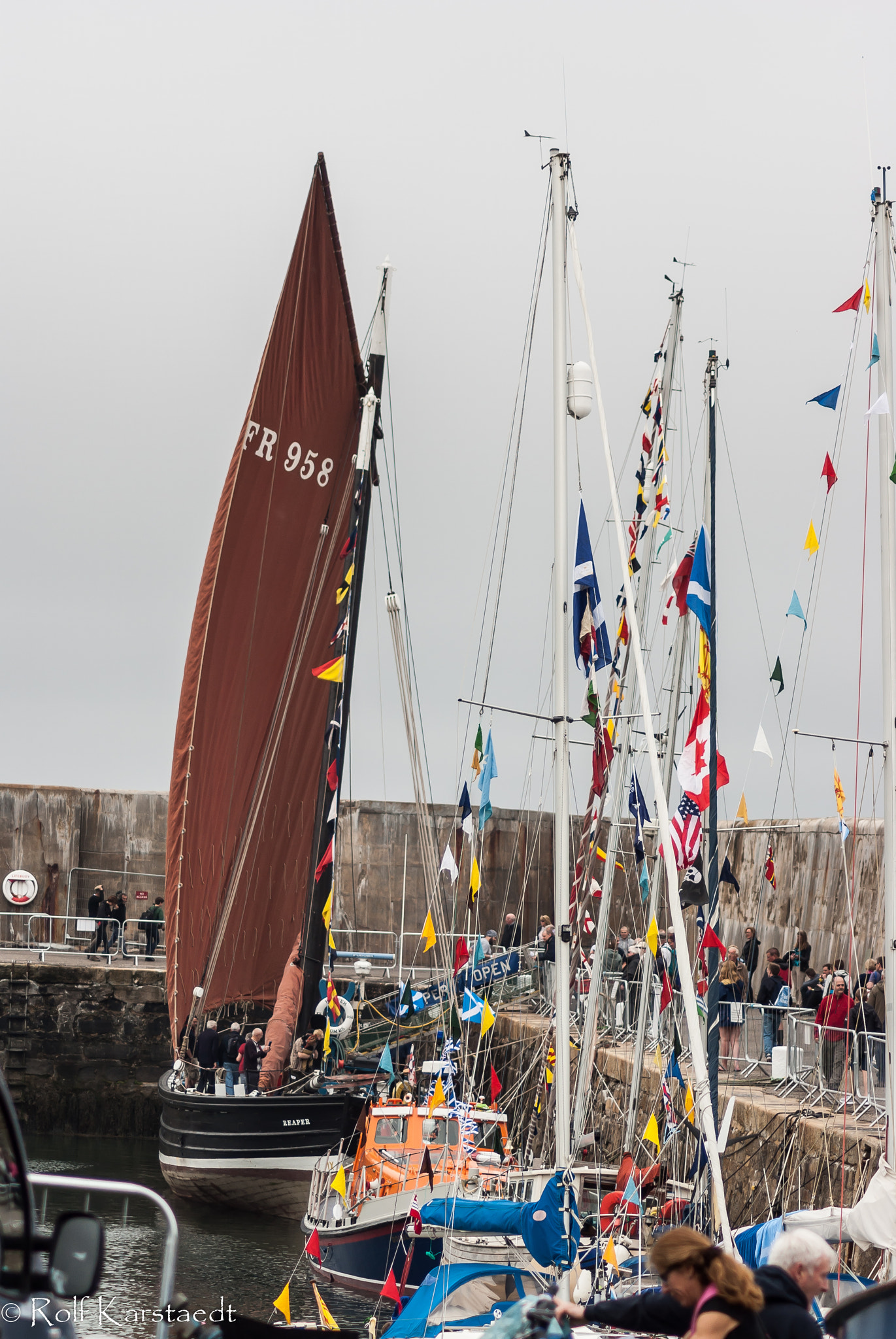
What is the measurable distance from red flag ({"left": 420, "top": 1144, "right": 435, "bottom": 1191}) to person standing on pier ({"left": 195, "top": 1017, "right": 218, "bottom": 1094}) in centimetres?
483

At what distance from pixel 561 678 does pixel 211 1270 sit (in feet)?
32.3

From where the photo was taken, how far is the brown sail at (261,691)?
2053cm

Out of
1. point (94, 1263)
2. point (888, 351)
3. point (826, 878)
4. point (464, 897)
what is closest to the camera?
point (94, 1263)

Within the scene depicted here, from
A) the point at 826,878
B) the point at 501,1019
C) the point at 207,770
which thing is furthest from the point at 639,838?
the point at 501,1019

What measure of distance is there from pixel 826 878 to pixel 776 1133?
23.7 feet

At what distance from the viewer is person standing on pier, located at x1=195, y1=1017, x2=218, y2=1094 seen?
60.9ft

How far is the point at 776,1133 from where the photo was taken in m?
13.1

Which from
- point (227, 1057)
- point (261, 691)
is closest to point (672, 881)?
point (227, 1057)

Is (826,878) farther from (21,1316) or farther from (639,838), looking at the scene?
(21,1316)

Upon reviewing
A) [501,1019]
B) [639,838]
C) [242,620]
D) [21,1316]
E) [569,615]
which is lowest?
[501,1019]

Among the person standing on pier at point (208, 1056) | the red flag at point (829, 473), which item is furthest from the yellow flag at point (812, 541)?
the person standing on pier at point (208, 1056)

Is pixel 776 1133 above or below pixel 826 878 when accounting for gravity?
below

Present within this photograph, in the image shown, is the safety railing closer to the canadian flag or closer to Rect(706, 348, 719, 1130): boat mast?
Rect(706, 348, 719, 1130): boat mast

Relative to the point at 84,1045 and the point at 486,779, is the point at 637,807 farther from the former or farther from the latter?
the point at 84,1045
